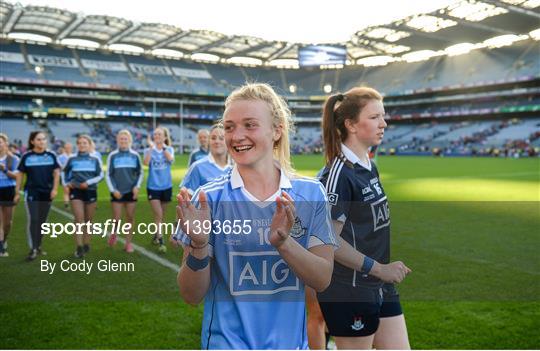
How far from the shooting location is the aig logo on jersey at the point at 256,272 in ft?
6.09

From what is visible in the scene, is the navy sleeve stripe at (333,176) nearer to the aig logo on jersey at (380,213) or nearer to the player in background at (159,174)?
the aig logo on jersey at (380,213)

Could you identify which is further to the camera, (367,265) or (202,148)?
(202,148)

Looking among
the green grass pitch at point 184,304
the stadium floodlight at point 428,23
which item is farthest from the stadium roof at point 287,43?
the green grass pitch at point 184,304

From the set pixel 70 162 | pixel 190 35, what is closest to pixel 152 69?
pixel 190 35

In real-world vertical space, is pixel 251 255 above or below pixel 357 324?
above

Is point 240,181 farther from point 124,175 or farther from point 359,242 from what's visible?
point 124,175

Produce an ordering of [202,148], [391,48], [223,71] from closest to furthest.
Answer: [202,148]
[391,48]
[223,71]

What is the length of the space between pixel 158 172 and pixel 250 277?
6749 millimetres

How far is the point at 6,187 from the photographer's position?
7.90m

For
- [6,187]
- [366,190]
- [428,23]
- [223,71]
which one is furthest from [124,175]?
[223,71]

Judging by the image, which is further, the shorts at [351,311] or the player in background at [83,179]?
the player in background at [83,179]

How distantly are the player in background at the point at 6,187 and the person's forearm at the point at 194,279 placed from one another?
271 inches

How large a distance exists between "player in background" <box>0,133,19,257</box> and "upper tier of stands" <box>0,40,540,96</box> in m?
49.1

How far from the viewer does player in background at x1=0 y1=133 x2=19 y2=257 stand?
24.9ft
